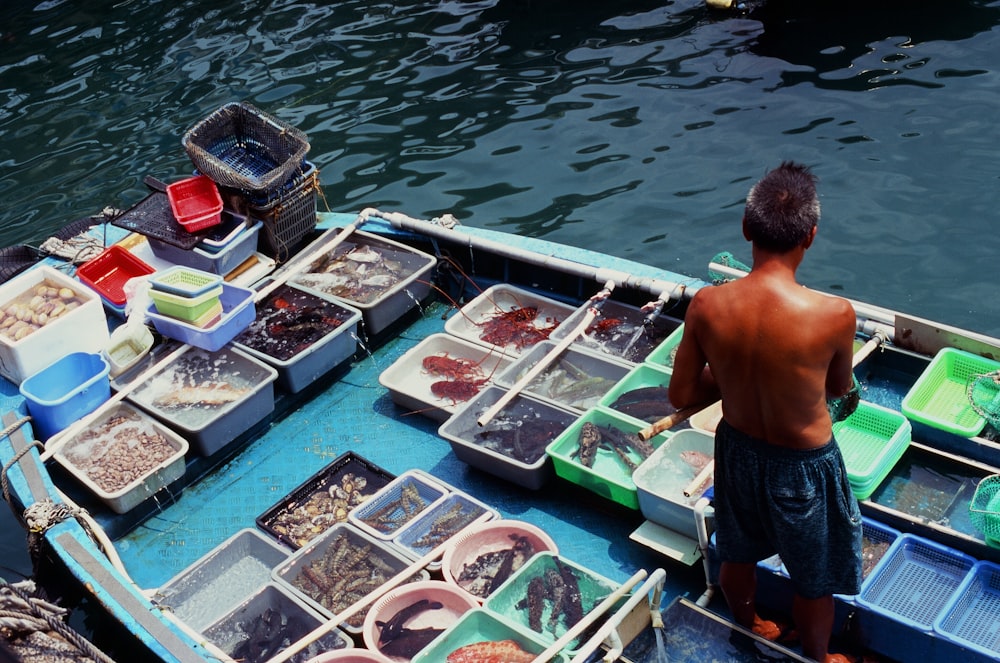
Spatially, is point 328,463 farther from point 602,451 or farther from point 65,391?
point 65,391

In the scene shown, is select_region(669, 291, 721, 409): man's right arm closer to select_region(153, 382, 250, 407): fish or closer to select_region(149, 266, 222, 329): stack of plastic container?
select_region(153, 382, 250, 407): fish

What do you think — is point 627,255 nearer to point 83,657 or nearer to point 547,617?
point 547,617

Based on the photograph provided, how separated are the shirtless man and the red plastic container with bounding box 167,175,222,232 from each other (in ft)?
14.9

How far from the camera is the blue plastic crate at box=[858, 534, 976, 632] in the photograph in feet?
15.2

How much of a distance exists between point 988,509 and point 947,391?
1.26 metres

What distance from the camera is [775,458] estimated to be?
3.85m

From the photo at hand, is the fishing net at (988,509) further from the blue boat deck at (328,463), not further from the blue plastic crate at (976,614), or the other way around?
the blue boat deck at (328,463)

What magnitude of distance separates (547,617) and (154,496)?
2.67 m

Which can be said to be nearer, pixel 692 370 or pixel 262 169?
pixel 692 370

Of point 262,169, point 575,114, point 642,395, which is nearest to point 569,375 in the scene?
point 642,395

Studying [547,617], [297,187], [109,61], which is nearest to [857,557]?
[547,617]

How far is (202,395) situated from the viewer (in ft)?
21.7

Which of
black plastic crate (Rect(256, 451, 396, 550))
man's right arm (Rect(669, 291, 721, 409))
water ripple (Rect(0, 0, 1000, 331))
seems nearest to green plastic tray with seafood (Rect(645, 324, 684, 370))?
black plastic crate (Rect(256, 451, 396, 550))

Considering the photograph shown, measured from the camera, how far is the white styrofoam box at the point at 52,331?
6.41m
